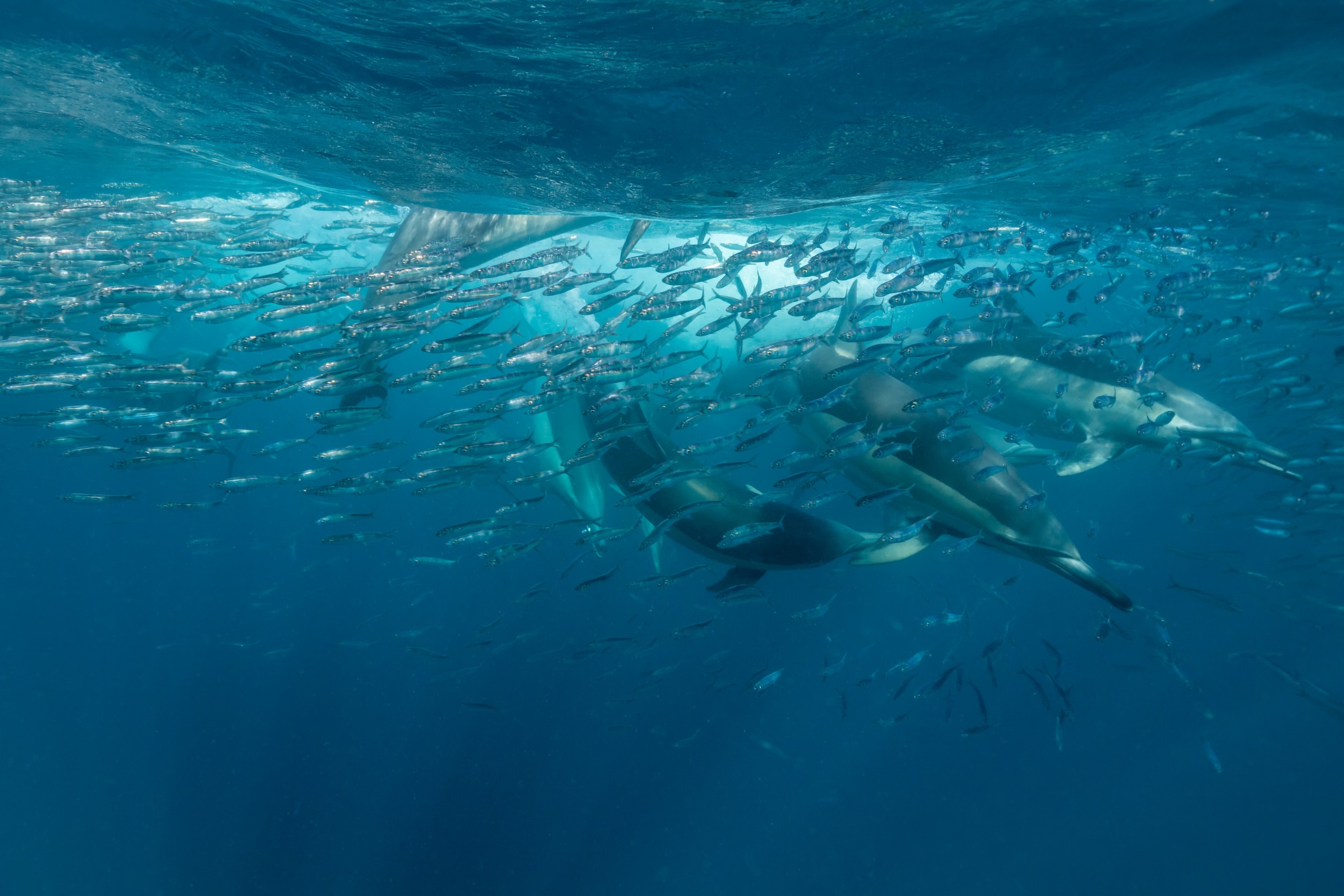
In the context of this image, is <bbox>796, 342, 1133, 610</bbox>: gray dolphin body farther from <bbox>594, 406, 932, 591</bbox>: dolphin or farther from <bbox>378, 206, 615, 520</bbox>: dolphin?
<bbox>378, 206, 615, 520</bbox>: dolphin

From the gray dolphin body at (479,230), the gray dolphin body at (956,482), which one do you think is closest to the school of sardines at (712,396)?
the gray dolphin body at (956,482)

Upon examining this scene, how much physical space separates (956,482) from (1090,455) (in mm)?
4674

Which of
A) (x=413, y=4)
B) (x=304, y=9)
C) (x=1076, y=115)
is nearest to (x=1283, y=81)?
(x=1076, y=115)

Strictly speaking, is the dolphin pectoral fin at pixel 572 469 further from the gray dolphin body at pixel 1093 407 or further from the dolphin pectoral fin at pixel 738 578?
the gray dolphin body at pixel 1093 407

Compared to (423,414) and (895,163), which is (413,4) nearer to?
(895,163)

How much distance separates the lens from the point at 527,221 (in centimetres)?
1377

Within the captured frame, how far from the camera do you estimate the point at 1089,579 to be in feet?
16.5

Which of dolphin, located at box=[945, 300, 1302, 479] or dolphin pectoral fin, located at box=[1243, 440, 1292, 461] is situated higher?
dolphin, located at box=[945, 300, 1302, 479]

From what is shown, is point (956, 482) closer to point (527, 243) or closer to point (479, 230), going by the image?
point (479, 230)

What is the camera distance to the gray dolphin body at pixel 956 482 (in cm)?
540

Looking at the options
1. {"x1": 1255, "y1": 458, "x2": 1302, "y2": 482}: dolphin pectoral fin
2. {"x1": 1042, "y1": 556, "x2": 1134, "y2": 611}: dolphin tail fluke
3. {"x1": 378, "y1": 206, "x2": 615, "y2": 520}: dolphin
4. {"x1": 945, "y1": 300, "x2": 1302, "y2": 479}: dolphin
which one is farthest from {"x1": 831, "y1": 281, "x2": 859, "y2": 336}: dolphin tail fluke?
{"x1": 1255, "y1": 458, "x2": 1302, "y2": 482}: dolphin pectoral fin

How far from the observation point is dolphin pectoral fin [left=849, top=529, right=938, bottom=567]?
6.39m

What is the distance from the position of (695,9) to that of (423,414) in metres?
50.9

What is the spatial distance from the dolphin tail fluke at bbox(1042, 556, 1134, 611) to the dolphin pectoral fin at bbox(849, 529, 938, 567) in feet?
3.81
